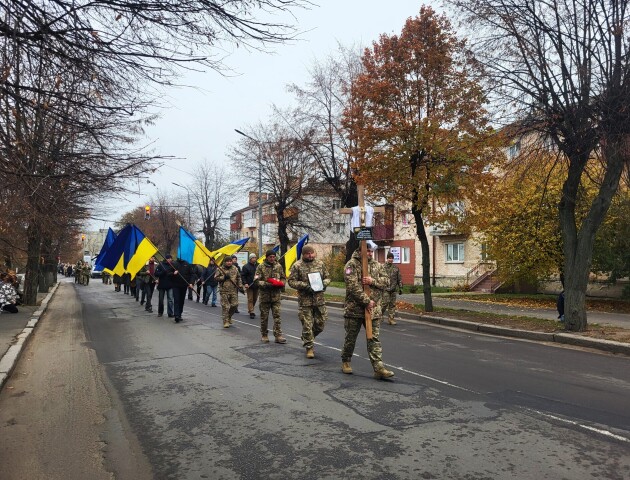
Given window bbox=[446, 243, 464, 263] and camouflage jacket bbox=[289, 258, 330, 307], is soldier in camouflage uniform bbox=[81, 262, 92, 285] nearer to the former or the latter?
window bbox=[446, 243, 464, 263]

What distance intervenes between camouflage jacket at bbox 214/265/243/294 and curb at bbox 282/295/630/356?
18.5 feet

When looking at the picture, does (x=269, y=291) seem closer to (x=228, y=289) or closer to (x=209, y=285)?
(x=228, y=289)

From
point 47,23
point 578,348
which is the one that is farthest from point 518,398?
point 47,23

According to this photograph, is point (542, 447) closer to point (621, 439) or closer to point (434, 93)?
point (621, 439)

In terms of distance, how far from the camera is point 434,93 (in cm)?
1503

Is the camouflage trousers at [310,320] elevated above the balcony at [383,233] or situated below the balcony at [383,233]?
below

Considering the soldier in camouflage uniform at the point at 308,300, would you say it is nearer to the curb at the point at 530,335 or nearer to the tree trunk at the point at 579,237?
the curb at the point at 530,335

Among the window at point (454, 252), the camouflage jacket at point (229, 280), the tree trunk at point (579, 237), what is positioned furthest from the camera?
the window at point (454, 252)

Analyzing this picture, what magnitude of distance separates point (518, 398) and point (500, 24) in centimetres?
903

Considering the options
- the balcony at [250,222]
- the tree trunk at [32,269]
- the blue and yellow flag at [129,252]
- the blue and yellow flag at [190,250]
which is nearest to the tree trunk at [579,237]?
the blue and yellow flag at [190,250]

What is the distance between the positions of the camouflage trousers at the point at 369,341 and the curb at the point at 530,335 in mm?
5583

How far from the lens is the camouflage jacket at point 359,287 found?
270 inches

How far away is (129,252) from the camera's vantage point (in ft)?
55.9

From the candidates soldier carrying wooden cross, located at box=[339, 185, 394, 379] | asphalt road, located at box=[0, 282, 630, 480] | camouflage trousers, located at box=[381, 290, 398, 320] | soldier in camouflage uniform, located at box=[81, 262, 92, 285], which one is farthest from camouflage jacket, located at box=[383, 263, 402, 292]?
soldier in camouflage uniform, located at box=[81, 262, 92, 285]
